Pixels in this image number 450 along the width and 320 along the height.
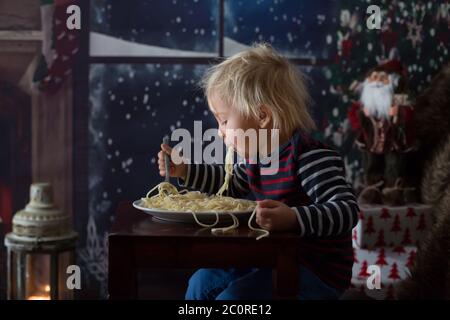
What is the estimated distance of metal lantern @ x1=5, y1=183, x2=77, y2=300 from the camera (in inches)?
84.7

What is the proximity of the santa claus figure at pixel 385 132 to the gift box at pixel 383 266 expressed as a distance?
18 cm

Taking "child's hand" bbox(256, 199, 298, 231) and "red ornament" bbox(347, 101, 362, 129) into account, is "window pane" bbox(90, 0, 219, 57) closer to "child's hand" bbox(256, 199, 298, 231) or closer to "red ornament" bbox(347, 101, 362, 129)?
"red ornament" bbox(347, 101, 362, 129)

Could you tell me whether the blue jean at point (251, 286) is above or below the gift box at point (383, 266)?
above

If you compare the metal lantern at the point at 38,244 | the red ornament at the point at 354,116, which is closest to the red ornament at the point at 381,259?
the red ornament at the point at 354,116

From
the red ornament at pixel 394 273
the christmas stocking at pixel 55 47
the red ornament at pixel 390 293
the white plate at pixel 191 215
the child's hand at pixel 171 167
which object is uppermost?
the christmas stocking at pixel 55 47

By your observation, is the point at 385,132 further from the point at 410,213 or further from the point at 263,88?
the point at 263,88

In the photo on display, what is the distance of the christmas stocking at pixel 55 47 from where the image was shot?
A: 2.44m

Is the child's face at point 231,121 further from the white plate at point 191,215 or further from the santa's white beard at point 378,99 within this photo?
the santa's white beard at point 378,99

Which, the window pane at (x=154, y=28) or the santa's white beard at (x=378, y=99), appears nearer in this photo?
the santa's white beard at (x=378, y=99)

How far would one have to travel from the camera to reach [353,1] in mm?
2473

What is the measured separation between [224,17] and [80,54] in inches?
21.4

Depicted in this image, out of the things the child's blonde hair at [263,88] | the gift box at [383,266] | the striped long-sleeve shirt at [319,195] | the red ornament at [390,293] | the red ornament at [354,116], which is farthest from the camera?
the red ornament at [354,116]

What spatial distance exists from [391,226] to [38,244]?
1140 mm
